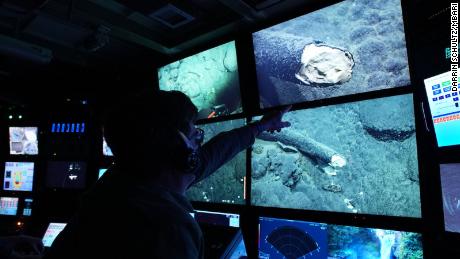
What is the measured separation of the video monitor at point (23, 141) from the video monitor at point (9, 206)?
1.83ft

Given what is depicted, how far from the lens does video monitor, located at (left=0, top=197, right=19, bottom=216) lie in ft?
12.8

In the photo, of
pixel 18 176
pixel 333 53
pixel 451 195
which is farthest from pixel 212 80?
pixel 18 176

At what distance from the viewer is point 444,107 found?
154cm

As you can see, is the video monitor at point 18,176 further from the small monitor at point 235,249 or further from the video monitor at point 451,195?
the video monitor at point 451,195

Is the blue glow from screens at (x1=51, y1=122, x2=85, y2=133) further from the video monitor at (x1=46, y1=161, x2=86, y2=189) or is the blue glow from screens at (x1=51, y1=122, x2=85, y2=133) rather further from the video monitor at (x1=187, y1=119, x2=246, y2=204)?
the video monitor at (x1=187, y1=119, x2=246, y2=204)

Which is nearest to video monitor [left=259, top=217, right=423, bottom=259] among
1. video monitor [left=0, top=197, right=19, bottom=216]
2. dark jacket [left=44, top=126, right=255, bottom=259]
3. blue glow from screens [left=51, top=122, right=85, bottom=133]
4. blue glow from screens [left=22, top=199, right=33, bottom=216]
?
dark jacket [left=44, top=126, right=255, bottom=259]

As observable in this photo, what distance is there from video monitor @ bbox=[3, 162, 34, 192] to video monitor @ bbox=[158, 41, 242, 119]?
89.0 inches

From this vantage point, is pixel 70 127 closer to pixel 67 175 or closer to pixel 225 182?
pixel 67 175

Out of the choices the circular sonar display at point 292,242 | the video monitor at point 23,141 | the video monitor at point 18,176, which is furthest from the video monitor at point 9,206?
the circular sonar display at point 292,242

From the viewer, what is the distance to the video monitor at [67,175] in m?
3.61

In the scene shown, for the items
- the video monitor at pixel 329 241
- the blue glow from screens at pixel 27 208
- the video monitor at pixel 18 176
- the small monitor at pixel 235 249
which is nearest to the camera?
the small monitor at pixel 235 249

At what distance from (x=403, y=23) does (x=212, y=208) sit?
6.20ft

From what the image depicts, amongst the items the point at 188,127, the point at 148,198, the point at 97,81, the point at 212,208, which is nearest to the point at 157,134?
the point at 188,127

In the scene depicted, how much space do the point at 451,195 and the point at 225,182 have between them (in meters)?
1.57
